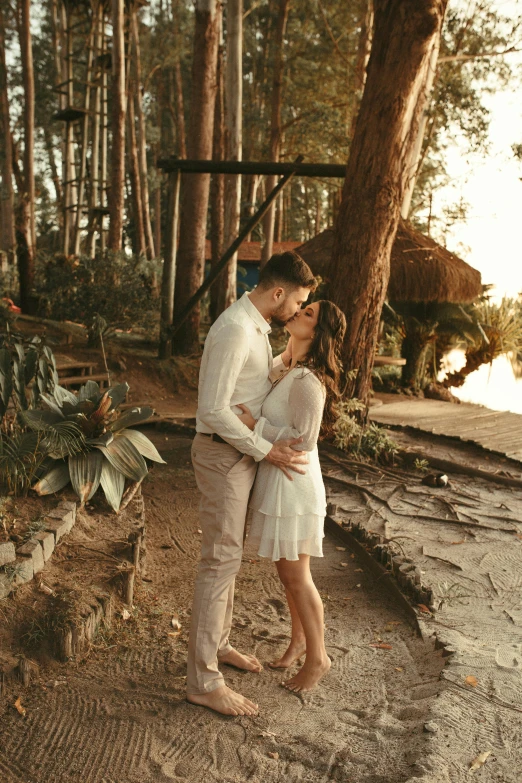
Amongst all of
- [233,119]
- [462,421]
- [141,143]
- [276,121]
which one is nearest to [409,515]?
[462,421]

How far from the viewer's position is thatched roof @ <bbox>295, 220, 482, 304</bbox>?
36.9 feet

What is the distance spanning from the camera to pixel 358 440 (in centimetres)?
730

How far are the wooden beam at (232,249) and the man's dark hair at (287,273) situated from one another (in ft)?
20.3

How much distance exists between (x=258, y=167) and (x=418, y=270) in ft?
11.9

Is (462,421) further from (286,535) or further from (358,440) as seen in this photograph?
(286,535)

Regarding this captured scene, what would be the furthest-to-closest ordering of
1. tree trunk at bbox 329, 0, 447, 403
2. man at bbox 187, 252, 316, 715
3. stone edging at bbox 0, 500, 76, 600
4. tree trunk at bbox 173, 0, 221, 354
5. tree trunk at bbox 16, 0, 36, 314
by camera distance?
tree trunk at bbox 16, 0, 36, 314
tree trunk at bbox 173, 0, 221, 354
tree trunk at bbox 329, 0, 447, 403
stone edging at bbox 0, 500, 76, 600
man at bbox 187, 252, 316, 715

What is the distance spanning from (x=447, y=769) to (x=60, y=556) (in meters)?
2.42

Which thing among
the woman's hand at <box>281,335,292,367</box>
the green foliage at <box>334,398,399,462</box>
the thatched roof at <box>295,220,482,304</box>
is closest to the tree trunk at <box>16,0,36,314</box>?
the thatched roof at <box>295,220,482,304</box>

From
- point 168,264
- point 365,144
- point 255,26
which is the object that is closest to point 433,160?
point 255,26

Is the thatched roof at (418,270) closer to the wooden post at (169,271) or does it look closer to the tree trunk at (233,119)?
the tree trunk at (233,119)

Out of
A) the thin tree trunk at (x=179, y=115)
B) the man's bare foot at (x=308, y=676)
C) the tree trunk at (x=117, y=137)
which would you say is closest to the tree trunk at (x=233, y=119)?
the tree trunk at (x=117, y=137)

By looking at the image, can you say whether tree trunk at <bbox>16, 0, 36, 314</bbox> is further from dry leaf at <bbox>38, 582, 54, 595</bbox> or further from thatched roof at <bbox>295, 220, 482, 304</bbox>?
dry leaf at <bbox>38, 582, 54, 595</bbox>

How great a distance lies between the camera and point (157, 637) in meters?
3.71

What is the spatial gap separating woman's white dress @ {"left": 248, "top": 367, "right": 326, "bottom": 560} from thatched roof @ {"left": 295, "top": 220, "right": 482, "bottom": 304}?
8.58 m
